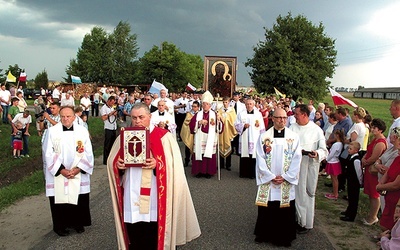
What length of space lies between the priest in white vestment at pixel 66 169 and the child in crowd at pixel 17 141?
21.3ft

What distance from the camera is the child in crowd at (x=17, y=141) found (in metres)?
11.3

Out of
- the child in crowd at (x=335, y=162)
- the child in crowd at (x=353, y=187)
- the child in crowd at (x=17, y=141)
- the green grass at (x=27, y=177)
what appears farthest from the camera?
the child in crowd at (x=17, y=141)

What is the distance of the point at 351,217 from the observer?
6.41m

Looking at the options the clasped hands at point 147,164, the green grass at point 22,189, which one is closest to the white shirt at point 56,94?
the green grass at point 22,189

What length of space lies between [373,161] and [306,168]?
112cm

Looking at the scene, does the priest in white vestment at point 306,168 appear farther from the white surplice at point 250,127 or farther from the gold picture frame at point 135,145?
the white surplice at point 250,127

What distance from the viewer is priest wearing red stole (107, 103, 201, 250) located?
4.05 meters

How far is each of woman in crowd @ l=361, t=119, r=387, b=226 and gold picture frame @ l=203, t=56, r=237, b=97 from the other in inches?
494

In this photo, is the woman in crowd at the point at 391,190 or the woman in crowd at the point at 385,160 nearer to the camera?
the woman in crowd at the point at 391,190

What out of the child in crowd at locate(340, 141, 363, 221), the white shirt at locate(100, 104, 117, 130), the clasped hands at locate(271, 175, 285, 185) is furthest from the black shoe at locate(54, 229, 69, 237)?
the white shirt at locate(100, 104, 117, 130)

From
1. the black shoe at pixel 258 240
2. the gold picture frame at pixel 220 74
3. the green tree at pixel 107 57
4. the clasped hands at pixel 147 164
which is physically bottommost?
the black shoe at pixel 258 240

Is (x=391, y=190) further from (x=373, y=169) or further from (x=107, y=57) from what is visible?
(x=107, y=57)

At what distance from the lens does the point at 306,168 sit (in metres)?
5.76

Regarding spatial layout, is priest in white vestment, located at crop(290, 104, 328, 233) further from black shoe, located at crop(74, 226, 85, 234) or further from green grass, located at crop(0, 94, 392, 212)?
black shoe, located at crop(74, 226, 85, 234)
